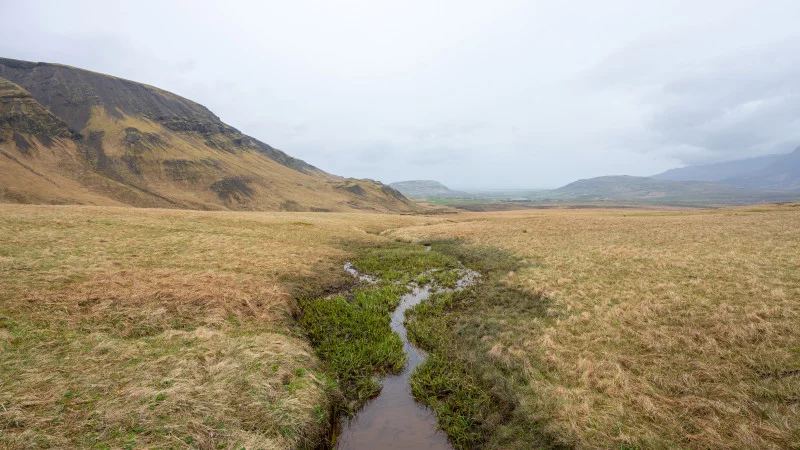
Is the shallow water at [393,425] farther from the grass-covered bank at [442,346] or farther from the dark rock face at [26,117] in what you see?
the dark rock face at [26,117]

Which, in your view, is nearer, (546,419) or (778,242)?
(546,419)

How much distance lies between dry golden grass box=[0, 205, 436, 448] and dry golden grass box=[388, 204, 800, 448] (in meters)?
8.16

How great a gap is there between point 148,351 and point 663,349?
62.5ft

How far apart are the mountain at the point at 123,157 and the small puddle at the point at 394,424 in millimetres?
104429

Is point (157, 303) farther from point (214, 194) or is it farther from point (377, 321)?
point (214, 194)

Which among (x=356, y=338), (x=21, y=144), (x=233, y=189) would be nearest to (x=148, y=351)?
(x=356, y=338)

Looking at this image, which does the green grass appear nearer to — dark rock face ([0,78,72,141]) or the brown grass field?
the brown grass field

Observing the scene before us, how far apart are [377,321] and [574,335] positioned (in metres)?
9.48

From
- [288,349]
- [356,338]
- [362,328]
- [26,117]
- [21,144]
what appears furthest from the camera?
[26,117]

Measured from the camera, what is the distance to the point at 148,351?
10789 mm

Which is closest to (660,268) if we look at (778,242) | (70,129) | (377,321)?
(778,242)

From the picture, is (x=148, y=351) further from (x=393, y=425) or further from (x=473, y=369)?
(x=473, y=369)

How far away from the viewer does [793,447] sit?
7180 mm

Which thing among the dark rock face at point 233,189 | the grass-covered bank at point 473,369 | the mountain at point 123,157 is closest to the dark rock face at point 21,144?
the mountain at point 123,157
